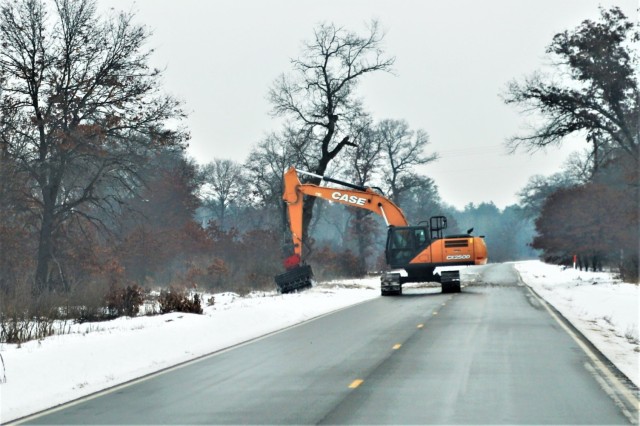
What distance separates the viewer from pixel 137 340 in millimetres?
17500

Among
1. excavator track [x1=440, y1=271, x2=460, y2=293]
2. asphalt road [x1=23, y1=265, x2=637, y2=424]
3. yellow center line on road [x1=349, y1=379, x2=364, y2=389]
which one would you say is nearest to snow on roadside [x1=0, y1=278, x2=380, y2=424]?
asphalt road [x1=23, y1=265, x2=637, y2=424]

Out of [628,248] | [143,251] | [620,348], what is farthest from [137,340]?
[628,248]

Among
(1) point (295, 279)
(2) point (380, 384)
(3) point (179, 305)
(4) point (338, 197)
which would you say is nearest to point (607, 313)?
(3) point (179, 305)

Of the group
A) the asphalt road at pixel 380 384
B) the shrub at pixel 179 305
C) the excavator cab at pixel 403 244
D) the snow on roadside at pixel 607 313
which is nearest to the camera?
the asphalt road at pixel 380 384

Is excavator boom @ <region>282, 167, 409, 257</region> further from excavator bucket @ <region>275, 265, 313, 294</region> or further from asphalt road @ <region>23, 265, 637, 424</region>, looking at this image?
asphalt road @ <region>23, 265, 637, 424</region>

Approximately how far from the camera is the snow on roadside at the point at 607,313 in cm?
1575

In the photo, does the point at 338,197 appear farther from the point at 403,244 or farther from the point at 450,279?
the point at 450,279

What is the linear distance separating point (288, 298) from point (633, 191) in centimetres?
2677

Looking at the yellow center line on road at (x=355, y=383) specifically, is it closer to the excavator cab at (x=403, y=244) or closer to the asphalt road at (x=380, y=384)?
the asphalt road at (x=380, y=384)

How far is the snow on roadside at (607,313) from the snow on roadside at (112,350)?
803 cm

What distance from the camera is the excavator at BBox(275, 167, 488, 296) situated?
128ft

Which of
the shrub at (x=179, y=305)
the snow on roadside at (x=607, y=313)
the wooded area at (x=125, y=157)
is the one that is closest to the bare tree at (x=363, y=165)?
the wooded area at (x=125, y=157)

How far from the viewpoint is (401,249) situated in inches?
1561

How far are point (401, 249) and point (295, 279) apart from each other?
17.2ft
